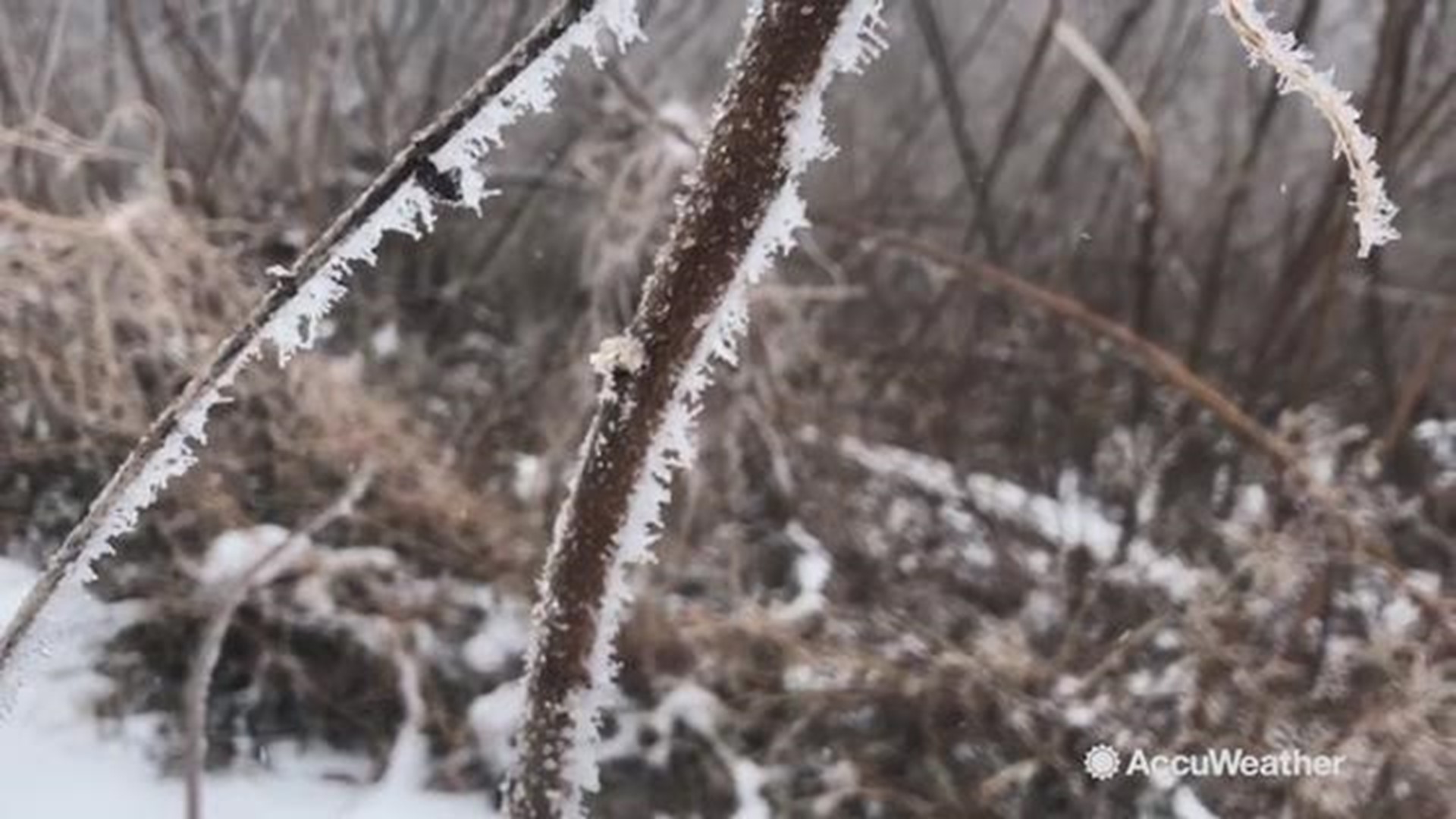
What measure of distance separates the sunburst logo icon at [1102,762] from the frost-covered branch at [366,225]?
189 cm

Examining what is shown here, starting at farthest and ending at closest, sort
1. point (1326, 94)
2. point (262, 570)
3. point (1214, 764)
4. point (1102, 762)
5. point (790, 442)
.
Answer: point (790, 442) → point (262, 570) → point (1102, 762) → point (1214, 764) → point (1326, 94)

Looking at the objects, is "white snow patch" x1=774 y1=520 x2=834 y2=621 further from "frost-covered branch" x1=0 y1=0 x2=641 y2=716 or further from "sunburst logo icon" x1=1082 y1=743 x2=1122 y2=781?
"frost-covered branch" x1=0 y1=0 x2=641 y2=716

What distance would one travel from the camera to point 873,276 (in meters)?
3.58

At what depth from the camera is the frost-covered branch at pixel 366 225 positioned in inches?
17.8

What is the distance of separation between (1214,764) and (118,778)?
1290 millimetres

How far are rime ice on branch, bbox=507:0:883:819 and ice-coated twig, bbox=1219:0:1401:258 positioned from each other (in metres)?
0.09

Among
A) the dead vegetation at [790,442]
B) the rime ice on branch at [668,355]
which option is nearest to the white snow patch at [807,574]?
the dead vegetation at [790,442]

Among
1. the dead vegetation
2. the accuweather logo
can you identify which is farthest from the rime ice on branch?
the accuweather logo

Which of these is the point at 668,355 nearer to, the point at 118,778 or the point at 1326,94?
the point at 1326,94

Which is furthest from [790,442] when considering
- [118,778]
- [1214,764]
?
[118,778]

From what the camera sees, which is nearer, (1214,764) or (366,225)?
(366,225)

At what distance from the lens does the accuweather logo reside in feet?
6.81

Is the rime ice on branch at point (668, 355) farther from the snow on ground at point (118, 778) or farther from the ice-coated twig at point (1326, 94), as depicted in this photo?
the snow on ground at point (118, 778)

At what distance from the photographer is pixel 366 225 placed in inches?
18.4
